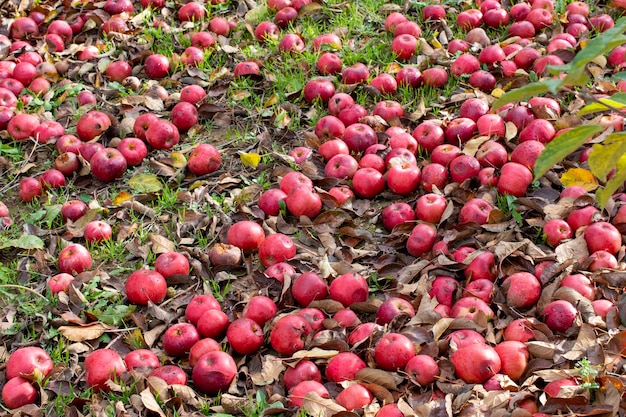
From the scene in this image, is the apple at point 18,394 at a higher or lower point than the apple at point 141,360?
lower

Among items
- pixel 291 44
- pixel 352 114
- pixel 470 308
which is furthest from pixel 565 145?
pixel 291 44

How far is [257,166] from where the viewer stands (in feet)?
16.3

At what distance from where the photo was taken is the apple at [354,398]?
3141 millimetres

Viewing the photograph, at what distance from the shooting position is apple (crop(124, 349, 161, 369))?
139 inches

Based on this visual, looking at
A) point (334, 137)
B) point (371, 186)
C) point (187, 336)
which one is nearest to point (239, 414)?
point (187, 336)

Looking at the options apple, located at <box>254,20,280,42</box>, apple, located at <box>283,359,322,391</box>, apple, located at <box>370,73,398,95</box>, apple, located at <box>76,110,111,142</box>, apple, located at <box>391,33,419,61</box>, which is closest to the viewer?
apple, located at <box>283,359,322,391</box>

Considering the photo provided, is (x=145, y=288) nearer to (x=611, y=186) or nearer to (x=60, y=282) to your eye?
(x=60, y=282)

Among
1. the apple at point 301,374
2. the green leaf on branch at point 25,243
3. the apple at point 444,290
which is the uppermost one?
the apple at point 444,290

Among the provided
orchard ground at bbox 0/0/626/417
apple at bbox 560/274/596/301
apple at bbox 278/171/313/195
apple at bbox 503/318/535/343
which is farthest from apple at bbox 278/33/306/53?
apple at bbox 503/318/535/343

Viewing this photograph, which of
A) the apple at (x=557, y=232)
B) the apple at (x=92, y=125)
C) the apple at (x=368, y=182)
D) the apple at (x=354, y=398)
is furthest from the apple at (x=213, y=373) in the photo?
the apple at (x=92, y=125)

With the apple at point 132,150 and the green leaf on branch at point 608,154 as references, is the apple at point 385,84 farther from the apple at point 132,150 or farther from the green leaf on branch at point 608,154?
the green leaf on branch at point 608,154

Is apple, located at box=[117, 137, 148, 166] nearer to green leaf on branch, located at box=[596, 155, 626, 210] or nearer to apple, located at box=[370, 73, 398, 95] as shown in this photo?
apple, located at box=[370, 73, 398, 95]

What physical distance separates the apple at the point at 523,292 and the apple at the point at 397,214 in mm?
864

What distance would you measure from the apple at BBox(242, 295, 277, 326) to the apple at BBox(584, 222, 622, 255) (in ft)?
5.52
